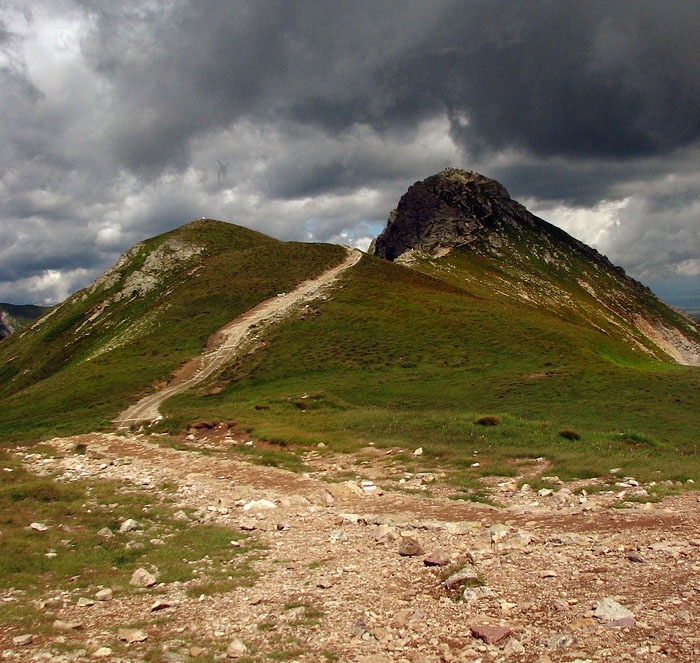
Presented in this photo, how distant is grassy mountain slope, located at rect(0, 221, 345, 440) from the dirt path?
1.67 metres

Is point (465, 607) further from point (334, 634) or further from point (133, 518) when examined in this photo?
point (133, 518)

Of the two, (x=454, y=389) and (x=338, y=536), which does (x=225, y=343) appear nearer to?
(x=454, y=389)

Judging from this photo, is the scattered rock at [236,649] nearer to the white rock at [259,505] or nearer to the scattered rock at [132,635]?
the scattered rock at [132,635]

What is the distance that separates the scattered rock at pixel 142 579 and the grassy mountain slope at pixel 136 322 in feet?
99.9

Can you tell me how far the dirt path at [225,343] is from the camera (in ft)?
144

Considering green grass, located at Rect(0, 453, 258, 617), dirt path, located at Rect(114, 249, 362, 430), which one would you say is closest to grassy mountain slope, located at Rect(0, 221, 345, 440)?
dirt path, located at Rect(114, 249, 362, 430)

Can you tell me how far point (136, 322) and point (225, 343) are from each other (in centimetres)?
2360

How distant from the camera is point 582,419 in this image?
35.5 m

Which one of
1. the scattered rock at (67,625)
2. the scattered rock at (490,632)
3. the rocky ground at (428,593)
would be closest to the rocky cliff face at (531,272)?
the rocky ground at (428,593)

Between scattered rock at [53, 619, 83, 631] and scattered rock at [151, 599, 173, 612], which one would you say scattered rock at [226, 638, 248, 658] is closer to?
scattered rock at [151, 599, 173, 612]

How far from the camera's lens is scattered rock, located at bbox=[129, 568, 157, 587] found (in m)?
11.4

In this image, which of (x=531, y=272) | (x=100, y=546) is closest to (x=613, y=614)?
(x=100, y=546)

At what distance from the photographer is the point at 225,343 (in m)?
65.3

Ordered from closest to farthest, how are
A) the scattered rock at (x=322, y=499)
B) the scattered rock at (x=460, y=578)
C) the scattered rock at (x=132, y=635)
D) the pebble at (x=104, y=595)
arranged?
the scattered rock at (x=132, y=635)
the scattered rock at (x=460, y=578)
the pebble at (x=104, y=595)
the scattered rock at (x=322, y=499)
